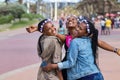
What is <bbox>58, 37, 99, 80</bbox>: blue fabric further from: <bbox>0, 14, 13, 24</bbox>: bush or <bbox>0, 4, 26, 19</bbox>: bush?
<bbox>0, 4, 26, 19</bbox>: bush

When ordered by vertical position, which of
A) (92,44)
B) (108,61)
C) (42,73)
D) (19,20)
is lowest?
(19,20)

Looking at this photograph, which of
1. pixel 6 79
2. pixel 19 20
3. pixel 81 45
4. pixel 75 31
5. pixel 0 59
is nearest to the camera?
pixel 81 45

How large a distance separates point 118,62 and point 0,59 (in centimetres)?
460

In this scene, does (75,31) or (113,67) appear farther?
(113,67)

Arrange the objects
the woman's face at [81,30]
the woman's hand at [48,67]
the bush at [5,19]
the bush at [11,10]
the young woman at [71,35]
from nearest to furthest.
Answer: the woman's face at [81,30] → the woman's hand at [48,67] → the young woman at [71,35] → the bush at [5,19] → the bush at [11,10]

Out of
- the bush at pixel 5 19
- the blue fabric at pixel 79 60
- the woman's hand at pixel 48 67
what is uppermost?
the blue fabric at pixel 79 60

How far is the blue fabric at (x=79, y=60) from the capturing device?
14.7 feet

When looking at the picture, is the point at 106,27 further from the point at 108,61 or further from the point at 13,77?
the point at 13,77

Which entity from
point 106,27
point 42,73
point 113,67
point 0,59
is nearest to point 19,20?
point 106,27

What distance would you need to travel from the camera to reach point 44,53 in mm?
4906

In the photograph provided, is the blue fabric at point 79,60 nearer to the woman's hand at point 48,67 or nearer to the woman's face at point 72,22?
the woman's hand at point 48,67

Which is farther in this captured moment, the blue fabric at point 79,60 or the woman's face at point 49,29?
the woman's face at point 49,29

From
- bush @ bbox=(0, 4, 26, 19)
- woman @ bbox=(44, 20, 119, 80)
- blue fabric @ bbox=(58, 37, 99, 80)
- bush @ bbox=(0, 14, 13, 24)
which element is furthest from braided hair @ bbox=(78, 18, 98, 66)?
bush @ bbox=(0, 4, 26, 19)

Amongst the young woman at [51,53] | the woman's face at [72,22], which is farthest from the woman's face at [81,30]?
the woman's face at [72,22]
